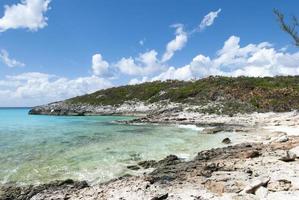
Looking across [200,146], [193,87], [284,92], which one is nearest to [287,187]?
[200,146]

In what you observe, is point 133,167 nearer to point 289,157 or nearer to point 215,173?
point 215,173

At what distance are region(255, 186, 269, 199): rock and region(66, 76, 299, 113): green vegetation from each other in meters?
48.4

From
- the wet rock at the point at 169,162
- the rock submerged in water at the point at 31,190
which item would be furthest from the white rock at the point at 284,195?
the wet rock at the point at 169,162

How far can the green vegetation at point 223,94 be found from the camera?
6331 cm

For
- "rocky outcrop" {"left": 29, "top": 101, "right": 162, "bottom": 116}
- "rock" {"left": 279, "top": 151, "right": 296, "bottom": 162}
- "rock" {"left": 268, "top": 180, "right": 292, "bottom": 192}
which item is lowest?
"rock" {"left": 268, "top": 180, "right": 292, "bottom": 192}

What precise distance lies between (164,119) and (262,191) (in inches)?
1840

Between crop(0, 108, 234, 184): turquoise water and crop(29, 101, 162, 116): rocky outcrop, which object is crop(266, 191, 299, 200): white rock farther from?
crop(29, 101, 162, 116): rocky outcrop

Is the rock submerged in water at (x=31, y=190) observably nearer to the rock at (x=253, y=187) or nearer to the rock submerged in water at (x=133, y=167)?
the rock submerged in water at (x=133, y=167)

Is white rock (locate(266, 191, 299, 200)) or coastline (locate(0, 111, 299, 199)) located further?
coastline (locate(0, 111, 299, 199))

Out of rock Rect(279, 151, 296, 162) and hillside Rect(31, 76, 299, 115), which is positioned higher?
hillside Rect(31, 76, 299, 115)

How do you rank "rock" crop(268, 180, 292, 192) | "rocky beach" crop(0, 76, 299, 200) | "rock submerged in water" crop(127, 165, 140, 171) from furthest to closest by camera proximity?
"rock submerged in water" crop(127, 165, 140, 171) < "rocky beach" crop(0, 76, 299, 200) < "rock" crop(268, 180, 292, 192)

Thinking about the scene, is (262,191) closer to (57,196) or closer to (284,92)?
(57,196)

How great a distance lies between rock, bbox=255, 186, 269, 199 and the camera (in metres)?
11.7

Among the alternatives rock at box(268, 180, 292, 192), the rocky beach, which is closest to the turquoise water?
the rocky beach
